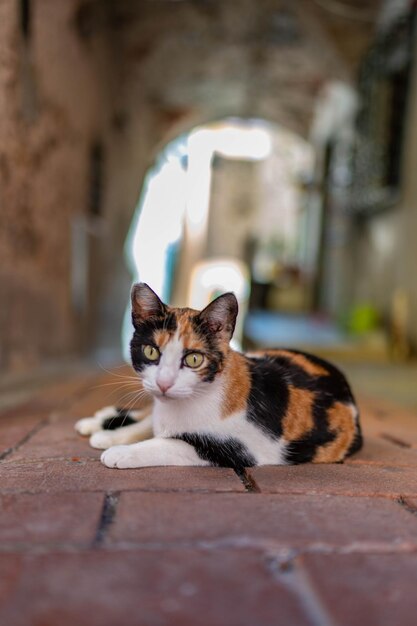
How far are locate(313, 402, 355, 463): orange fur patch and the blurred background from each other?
213 centimetres

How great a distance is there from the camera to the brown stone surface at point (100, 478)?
1431 mm

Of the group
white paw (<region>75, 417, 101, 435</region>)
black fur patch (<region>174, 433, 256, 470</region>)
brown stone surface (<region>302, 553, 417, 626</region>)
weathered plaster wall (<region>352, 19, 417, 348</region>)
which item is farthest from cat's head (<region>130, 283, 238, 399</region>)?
weathered plaster wall (<region>352, 19, 417, 348</region>)

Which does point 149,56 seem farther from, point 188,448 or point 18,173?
point 188,448

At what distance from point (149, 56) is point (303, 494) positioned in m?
8.57

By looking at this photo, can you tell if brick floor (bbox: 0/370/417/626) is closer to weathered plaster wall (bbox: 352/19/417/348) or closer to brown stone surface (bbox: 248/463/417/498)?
brown stone surface (bbox: 248/463/417/498)

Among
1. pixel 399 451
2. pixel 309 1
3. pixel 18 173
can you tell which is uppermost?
pixel 309 1

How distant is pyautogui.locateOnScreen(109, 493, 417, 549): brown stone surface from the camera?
1149 mm

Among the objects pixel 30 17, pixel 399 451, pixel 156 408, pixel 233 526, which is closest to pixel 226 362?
pixel 156 408

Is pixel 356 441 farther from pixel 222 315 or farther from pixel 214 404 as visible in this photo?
pixel 222 315

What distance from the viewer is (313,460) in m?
1.80

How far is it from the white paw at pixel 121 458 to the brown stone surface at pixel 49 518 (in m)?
0.23

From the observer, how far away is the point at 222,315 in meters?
1.68

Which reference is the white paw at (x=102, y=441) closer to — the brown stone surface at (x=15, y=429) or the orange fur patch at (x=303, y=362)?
the brown stone surface at (x=15, y=429)

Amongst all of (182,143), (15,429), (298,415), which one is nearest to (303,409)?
(298,415)
